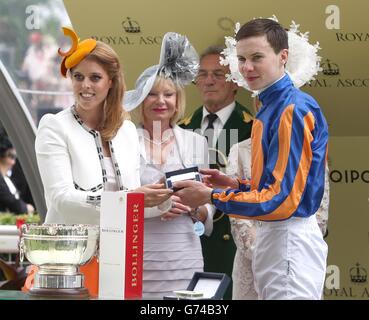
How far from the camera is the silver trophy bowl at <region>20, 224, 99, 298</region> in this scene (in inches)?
94.2

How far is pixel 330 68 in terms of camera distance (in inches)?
188

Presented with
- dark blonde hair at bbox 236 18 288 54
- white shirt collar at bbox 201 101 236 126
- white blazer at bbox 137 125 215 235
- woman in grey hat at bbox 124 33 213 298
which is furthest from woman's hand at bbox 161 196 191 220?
white shirt collar at bbox 201 101 236 126

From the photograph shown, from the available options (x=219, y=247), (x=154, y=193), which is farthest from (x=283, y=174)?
(x=219, y=247)

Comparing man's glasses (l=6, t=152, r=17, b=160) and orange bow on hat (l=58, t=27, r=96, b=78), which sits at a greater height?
man's glasses (l=6, t=152, r=17, b=160)

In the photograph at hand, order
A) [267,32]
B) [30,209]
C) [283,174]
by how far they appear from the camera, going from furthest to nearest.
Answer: [30,209] < [267,32] < [283,174]

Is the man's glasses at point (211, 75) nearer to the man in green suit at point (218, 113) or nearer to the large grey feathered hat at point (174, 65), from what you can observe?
the man in green suit at point (218, 113)

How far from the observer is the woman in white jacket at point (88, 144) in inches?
119

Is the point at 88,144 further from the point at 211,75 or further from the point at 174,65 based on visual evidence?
the point at 211,75

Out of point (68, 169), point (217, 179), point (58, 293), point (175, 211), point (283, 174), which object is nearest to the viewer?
point (58, 293)

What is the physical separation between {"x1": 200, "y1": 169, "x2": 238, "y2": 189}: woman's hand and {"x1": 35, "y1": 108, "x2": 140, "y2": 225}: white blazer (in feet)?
1.31

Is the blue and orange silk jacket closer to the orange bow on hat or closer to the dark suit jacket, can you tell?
the orange bow on hat

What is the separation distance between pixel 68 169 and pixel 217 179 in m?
0.56

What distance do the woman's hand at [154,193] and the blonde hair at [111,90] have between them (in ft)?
1.13
